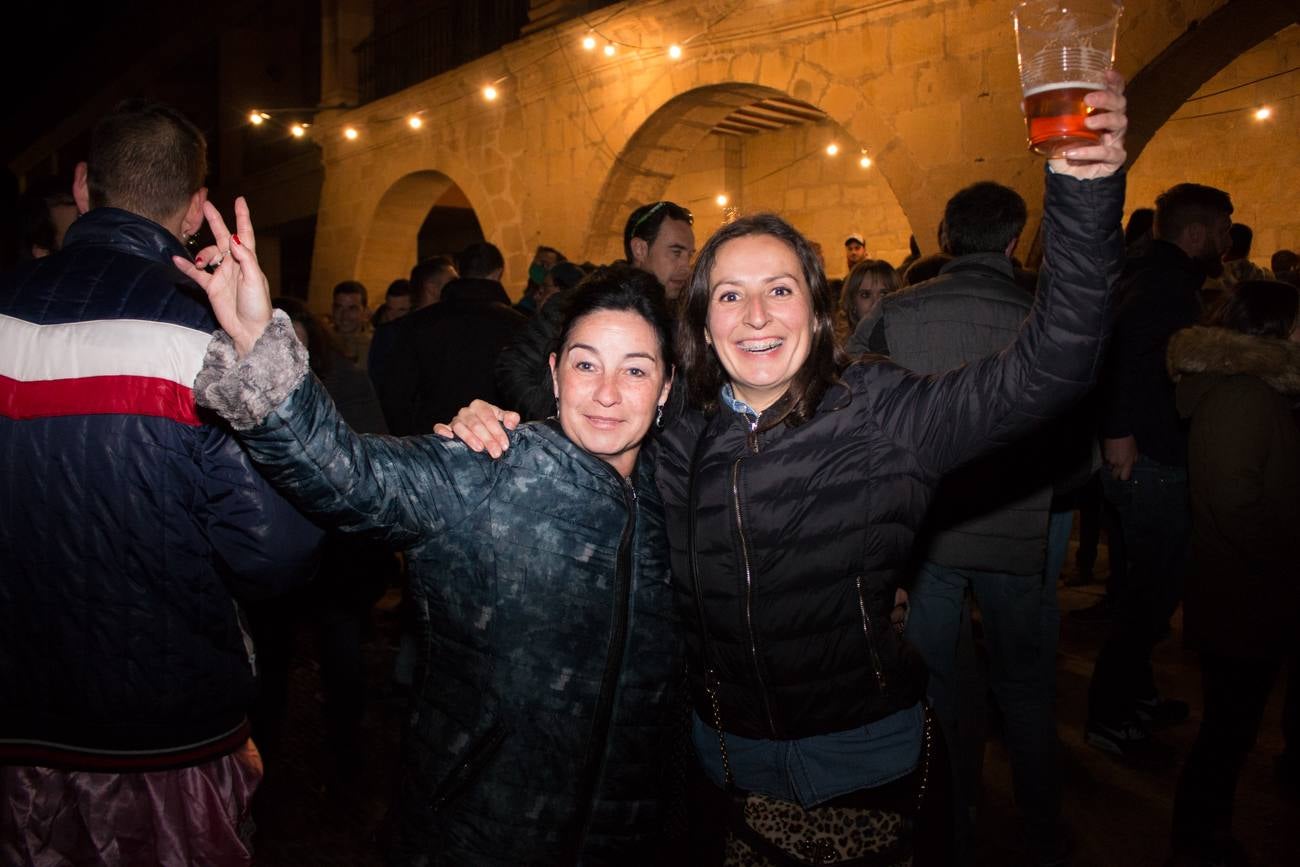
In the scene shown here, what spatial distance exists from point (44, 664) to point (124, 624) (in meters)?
0.18

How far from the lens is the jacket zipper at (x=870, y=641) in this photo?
1672 mm

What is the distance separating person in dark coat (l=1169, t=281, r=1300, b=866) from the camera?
268 centimetres

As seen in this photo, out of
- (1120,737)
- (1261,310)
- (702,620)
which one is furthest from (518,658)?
(1120,737)

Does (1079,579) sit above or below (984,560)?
below

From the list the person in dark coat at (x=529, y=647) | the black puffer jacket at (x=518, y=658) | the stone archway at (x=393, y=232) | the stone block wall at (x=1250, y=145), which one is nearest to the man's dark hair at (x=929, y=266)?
the person in dark coat at (x=529, y=647)

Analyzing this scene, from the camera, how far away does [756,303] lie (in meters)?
1.77

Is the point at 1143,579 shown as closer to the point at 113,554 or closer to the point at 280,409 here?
the point at 280,409

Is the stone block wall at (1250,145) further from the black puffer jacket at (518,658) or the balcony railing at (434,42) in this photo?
the black puffer jacket at (518,658)

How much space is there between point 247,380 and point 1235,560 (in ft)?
9.87

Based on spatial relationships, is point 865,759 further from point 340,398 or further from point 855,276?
point 855,276

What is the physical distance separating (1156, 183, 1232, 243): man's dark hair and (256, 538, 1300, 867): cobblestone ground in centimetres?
235

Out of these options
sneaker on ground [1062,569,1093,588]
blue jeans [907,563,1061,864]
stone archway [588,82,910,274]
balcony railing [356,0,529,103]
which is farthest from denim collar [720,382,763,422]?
balcony railing [356,0,529,103]

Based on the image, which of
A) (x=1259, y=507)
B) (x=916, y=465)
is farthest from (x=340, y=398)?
(x=1259, y=507)

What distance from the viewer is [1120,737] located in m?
3.71
